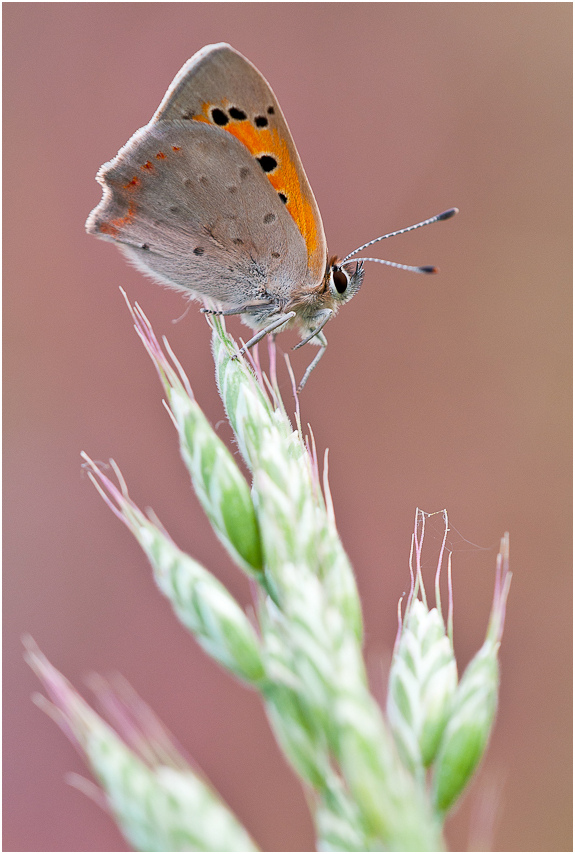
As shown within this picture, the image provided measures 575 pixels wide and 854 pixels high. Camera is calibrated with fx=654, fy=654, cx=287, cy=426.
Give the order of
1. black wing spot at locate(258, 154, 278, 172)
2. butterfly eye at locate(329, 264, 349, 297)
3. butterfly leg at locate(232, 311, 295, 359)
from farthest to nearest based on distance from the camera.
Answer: butterfly eye at locate(329, 264, 349, 297) < black wing spot at locate(258, 154, 278, 172) < butterfly leg at locate(232, 311, 295, 359)

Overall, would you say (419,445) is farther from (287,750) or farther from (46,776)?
(287,750)

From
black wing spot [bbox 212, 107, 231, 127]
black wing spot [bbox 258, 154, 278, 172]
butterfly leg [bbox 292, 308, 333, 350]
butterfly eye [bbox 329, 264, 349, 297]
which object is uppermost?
black wing spot [bbox 212, 107, 231, 127]

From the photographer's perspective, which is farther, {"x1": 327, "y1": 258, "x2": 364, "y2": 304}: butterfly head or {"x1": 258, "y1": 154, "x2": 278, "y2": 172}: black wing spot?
{"x1": 327, "y1": 258, "x2": 364, "y2": 304}: butterfly head

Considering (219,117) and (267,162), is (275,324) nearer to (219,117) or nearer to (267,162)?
(267,162)

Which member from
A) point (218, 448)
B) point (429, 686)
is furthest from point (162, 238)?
point (429, 686)

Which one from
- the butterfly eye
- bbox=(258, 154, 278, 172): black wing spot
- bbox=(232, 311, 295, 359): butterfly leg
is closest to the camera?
bbox=(232, 311, 295, 359): butterfly leg

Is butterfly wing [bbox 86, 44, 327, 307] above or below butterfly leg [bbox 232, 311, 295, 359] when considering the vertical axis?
above

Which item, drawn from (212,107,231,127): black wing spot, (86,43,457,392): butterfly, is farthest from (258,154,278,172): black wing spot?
(212,107,231,127): black wing spot

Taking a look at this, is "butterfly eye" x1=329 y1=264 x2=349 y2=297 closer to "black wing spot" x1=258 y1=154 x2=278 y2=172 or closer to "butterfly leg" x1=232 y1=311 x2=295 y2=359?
"butterfly leg" x1=232 y1=311 x2=295 y2=359
